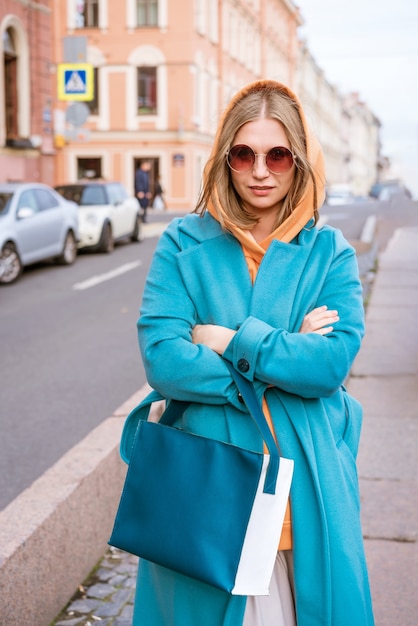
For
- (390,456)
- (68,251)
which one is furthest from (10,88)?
(390,456)

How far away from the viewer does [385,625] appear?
10.1ft

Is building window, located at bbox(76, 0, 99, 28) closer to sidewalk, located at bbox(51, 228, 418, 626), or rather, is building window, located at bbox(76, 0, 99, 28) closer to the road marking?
the road marking

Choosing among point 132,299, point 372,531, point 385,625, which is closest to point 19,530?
point 385,625

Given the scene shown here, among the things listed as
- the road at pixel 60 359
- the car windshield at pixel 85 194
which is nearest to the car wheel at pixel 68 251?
the road at pixel 60 359

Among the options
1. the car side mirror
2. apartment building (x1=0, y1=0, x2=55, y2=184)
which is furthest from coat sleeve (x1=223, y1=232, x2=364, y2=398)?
apartment building (x1=0, y1=0, x2=55, y2=184)

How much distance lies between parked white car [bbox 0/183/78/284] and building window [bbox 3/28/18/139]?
11.4 m

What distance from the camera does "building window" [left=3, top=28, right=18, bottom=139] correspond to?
25156mm

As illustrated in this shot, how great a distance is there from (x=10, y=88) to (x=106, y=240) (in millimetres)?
10758

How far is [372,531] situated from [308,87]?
72.2 m

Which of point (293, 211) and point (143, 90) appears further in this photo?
point (143, 90)

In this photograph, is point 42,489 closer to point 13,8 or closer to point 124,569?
point 124,569

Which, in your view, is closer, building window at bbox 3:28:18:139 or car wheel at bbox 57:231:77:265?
car wheel at bbox 57:231:77:265

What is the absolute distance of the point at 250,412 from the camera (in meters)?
1.92

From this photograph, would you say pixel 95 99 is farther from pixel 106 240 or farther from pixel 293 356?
pixel 293 356
